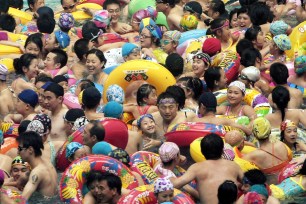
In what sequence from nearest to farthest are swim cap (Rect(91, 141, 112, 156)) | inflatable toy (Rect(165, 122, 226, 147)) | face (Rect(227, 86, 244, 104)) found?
swim cap (Rect(91, 141, 112, 156)), inflatable toy (Rect(165, 122, 226, 147)), face (Rect(227, 86, 244, 104))

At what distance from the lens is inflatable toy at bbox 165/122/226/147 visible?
53.6 ft

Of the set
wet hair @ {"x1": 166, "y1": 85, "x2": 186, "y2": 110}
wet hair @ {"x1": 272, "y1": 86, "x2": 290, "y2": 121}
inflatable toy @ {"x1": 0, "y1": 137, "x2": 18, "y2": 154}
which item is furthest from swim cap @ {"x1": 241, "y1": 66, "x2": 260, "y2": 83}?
inflatable toy @ {"x1": 0, "y1": 137, "x2": 18, "y2": 154}

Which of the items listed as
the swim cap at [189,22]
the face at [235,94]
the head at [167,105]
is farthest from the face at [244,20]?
the head at [167,105]

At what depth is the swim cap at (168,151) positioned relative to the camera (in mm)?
15312

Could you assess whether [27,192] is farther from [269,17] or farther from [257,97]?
[269,17]

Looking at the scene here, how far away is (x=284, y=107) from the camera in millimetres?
17172

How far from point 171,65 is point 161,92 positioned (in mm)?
762

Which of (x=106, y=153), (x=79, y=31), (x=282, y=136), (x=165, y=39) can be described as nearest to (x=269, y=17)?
(x=165, y=39)

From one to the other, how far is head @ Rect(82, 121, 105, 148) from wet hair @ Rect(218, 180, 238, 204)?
2.28 metres

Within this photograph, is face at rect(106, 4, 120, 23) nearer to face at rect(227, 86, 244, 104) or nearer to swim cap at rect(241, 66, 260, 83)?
swim cap at rect(241, 66, 260, 83)

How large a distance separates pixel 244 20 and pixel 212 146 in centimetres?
566

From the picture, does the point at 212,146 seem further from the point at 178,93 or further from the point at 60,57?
the point at 60,57

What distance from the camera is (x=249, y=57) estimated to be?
1877cm

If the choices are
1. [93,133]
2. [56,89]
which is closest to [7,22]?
[56,89]
